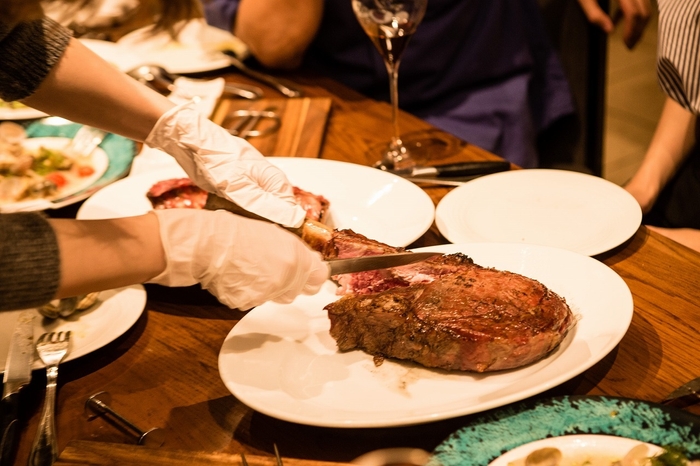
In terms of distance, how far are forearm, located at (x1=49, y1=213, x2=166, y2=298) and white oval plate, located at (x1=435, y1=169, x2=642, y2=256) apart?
714 millimetres

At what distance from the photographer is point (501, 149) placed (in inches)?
107

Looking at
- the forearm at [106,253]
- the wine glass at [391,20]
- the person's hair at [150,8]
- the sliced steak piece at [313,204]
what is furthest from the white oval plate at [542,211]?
the person's hair at [150,8]

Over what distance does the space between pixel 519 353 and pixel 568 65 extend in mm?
2073

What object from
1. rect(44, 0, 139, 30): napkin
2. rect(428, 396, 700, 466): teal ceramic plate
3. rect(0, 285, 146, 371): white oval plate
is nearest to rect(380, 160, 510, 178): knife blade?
rect(0, 285, 146, 371): white oval plate

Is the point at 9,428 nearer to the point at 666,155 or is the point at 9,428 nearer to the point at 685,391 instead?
the point at 685,391

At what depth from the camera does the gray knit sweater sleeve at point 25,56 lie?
1437 millimetres

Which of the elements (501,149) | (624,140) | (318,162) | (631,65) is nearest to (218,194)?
(318,162)

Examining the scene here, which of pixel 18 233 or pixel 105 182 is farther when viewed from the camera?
pixel 105 182

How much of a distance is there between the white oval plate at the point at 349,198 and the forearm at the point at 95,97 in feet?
0.86

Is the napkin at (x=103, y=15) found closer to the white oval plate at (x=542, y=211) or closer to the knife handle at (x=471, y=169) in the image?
the knife handle at (x=471, y=169)

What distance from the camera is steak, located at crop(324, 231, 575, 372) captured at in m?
1.15

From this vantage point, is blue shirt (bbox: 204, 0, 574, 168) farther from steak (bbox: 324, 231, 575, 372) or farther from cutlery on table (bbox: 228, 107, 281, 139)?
steak (bbox: 324, 231, 575, 372)

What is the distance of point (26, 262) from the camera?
1018 mm

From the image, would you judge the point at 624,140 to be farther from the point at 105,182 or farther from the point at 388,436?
the point at 388,436
